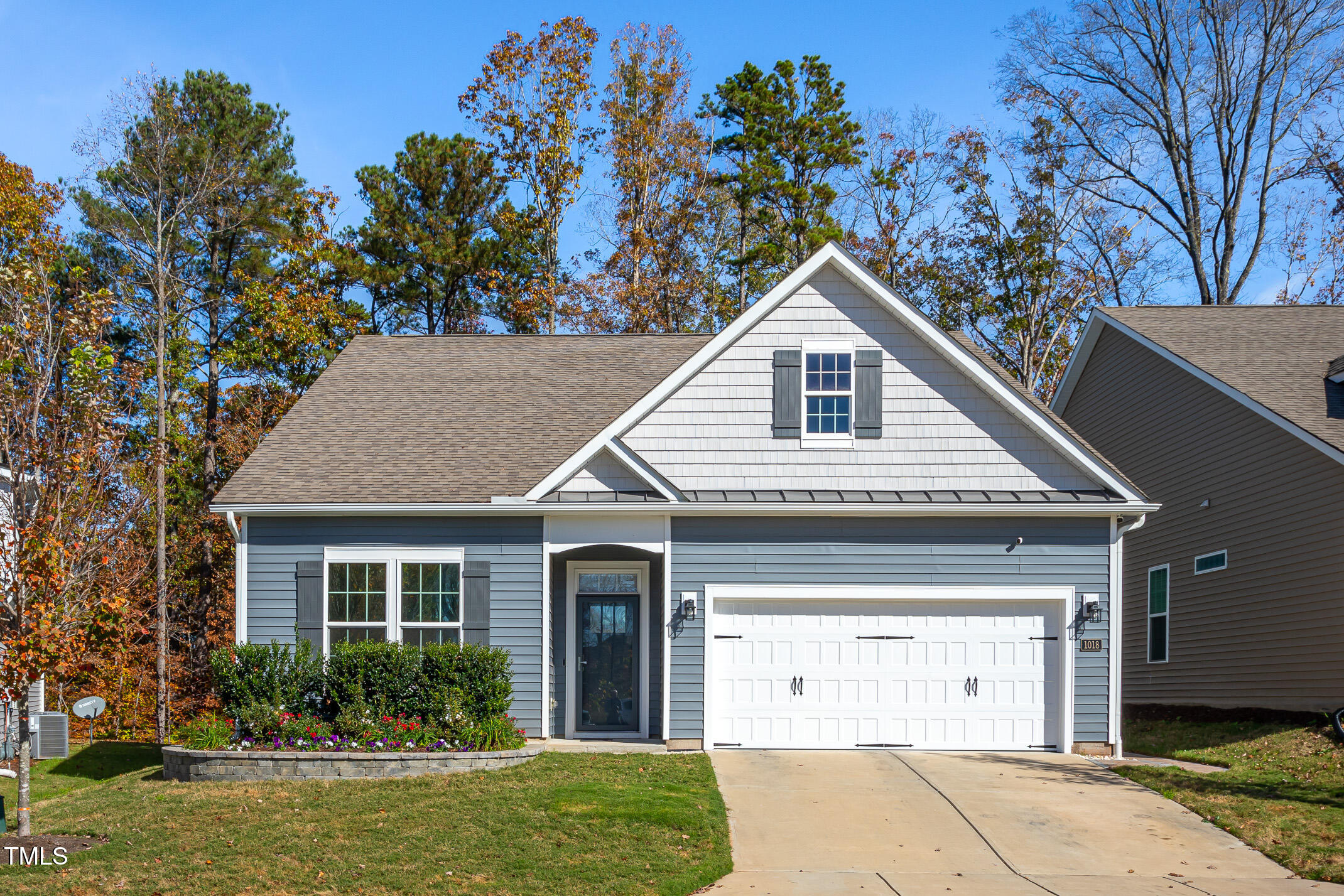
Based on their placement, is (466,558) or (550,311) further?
(550,311)

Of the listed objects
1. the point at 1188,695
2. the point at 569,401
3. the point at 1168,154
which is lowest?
the point at 1188,695

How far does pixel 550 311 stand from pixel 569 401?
12.3 metres

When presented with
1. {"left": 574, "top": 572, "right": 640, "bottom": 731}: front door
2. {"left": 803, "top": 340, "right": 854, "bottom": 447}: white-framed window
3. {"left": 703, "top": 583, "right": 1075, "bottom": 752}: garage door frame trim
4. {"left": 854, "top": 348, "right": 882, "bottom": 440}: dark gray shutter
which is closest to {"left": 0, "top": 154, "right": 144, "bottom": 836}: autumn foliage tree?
{"left": 574, "top": 572, "right": 640, "bottom": 731}: front door

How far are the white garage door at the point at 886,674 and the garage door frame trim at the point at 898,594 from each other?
0.09 metres

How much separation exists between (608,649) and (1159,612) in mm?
9875

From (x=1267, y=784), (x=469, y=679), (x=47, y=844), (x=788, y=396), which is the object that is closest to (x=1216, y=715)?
(x=1267, y=784)

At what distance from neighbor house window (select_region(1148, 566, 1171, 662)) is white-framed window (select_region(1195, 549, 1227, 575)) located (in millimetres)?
1030

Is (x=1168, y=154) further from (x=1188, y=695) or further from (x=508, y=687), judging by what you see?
(x=508, y=687)

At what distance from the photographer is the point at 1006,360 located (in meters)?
32.7

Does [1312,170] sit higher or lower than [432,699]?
higher

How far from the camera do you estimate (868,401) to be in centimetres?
1503

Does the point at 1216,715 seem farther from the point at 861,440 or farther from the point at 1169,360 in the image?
the point at 861,440

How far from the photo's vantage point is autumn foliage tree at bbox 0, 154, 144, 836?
34.4 feet

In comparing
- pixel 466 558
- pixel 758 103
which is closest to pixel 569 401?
pixel 466 558
